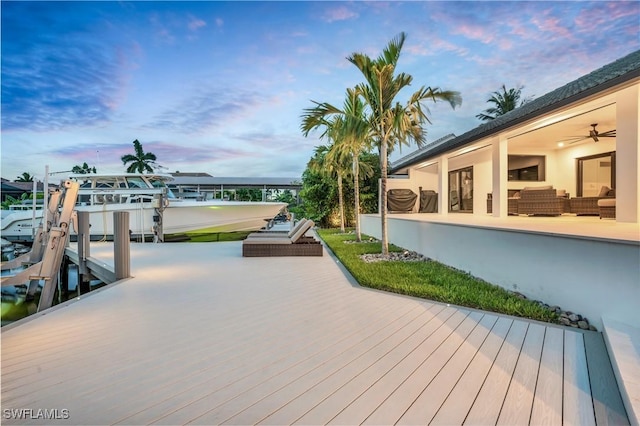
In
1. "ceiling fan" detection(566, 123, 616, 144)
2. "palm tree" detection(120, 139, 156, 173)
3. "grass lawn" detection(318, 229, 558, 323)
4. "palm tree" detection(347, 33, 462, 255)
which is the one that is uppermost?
"palm tree" detection(120, 139, 156, 173)

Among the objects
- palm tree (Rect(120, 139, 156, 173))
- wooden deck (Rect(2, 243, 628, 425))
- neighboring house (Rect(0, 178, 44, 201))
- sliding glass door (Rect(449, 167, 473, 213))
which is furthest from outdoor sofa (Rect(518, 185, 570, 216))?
palm tree (Rect(120, 139, 156, 173))

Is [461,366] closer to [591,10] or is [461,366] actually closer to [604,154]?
[604,154]

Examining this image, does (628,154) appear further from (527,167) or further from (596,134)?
(527,167)

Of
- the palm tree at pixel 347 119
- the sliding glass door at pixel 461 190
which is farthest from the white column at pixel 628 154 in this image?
the sliding glass door at pixel 461 190

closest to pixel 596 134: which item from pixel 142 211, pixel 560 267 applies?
pixel 560 267

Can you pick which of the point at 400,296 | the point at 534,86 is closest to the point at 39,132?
the point at 400,296

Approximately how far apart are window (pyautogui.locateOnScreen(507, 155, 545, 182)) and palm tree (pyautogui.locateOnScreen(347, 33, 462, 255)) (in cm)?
617

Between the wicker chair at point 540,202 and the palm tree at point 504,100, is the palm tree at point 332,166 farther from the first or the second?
the palm tree at point 504,100

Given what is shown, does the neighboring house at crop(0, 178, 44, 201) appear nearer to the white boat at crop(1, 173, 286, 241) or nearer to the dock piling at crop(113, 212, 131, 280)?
the white boat at crop(1, 173, 286, 241)

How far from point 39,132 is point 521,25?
745 inches

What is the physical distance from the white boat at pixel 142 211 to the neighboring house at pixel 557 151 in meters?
8.04

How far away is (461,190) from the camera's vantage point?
1416 cm

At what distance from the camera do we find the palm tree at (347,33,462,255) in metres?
7.18

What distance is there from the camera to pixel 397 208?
14312 millimetres
